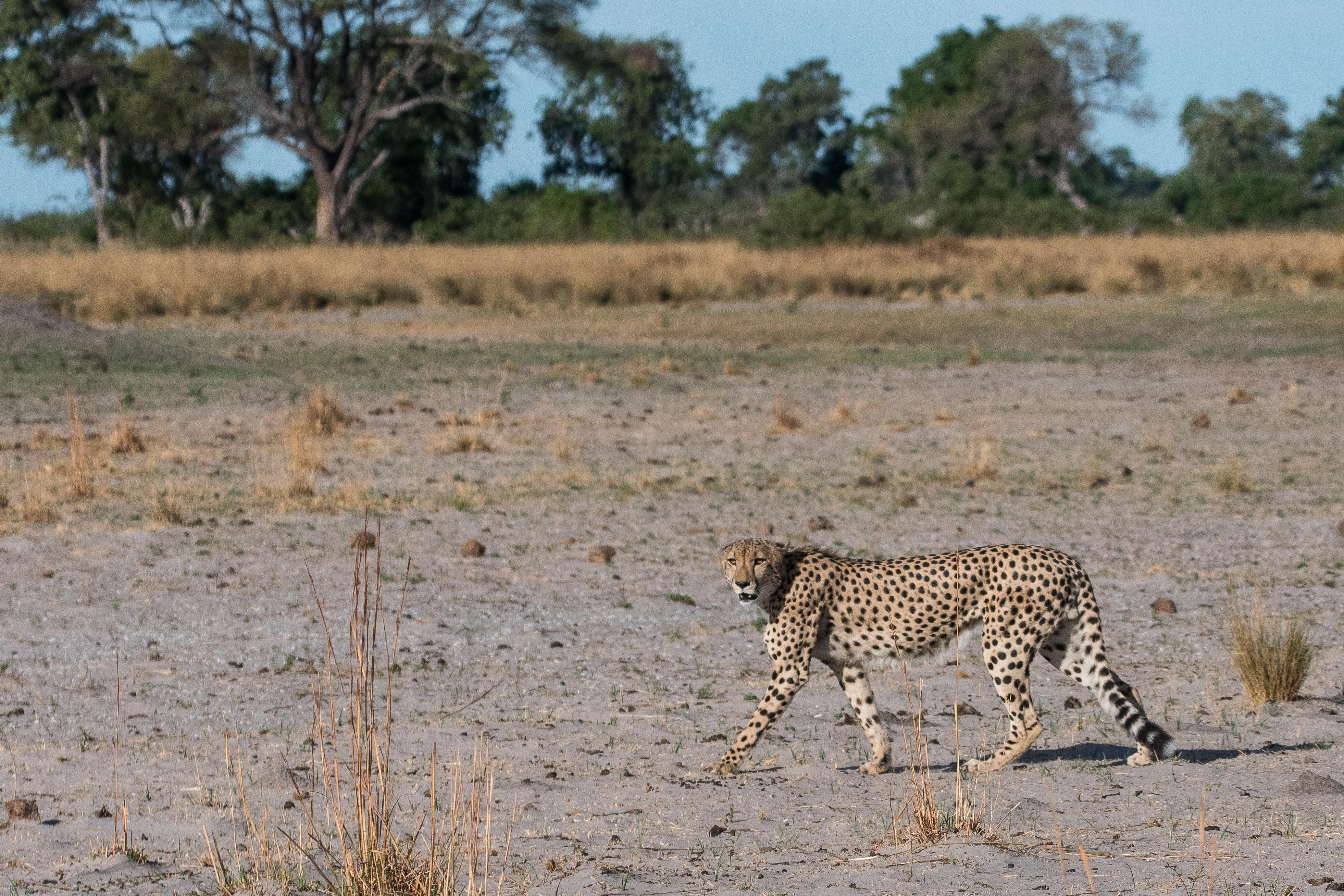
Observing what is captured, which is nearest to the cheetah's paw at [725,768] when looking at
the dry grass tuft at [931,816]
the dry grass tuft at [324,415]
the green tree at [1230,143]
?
the dry grass tuft at [931,816]

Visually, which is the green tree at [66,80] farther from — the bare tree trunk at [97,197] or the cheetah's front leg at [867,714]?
the cheetah's front leg at [867,714]

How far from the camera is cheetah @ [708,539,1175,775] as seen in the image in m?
4.79

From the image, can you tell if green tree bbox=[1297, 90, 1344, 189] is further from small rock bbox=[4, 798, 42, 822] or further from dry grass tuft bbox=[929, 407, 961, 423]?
small rock bbox=[4, 798, 42, 822]

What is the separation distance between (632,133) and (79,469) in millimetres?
45681

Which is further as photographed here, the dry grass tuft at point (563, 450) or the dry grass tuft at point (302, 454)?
the dry grass tuft at point (563, 450)

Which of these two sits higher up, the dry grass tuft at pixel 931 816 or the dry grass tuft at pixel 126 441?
the dry grass tuft at pixel 126 441

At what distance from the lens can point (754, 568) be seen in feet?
15.6

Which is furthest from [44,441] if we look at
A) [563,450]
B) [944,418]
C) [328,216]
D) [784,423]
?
[328,216]

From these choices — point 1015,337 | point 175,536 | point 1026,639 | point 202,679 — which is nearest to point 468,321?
point 1015,337

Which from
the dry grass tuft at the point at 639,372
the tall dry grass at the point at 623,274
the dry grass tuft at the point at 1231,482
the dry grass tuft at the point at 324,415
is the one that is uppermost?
the tall dry grass at the point at 623,274

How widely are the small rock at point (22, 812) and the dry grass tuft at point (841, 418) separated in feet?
31.1

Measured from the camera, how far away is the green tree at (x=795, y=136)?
60.3 m

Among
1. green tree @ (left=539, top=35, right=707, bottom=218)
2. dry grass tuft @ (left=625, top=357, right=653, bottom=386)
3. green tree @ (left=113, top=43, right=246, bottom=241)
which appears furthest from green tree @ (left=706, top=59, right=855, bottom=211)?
dry grass tuft @ (left=625, top=357, right=653, bottom=386)

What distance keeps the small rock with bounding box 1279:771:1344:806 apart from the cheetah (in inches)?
14.5
